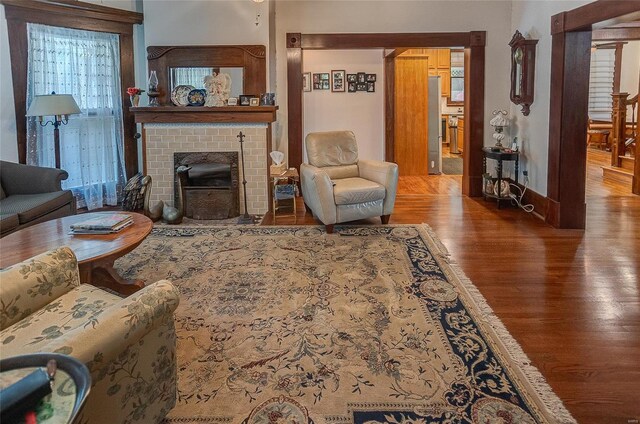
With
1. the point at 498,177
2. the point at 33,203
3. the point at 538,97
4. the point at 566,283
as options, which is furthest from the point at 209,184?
the point at 566,283

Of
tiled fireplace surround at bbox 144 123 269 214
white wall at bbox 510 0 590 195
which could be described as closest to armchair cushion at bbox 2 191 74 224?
tiled fireplace surround at bbox 144 123 269 214

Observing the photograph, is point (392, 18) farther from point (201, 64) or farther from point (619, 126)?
point (619, 126)

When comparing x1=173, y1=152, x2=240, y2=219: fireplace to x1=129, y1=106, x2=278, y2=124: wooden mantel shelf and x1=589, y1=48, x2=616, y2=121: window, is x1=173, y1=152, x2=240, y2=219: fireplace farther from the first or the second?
x1=589, y1=48, x2=616, y2=121: window

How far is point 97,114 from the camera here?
648 cm

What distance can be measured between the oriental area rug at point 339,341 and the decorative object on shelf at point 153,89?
2.31 m

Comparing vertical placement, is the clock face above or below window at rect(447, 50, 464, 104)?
below

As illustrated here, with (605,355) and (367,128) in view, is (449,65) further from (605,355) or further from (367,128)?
(605,355)

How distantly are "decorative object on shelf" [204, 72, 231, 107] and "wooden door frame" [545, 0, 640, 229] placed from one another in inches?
138

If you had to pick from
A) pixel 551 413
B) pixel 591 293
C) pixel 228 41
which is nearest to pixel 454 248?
pixel 591 293

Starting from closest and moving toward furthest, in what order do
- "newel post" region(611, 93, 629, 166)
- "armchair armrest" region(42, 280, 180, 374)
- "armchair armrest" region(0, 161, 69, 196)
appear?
1. "armchair armrest" region(42, 280, 180, 374)
2. "armchair armrest" region(0, 161, 69, 196)
3. "newel post" region(611, 93, 629, 166)

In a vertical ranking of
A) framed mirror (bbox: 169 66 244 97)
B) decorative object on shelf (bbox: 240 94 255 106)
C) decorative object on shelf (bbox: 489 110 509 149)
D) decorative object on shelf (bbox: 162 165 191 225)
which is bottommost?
decorative object on shelf (bbox: 162 165 191 225)

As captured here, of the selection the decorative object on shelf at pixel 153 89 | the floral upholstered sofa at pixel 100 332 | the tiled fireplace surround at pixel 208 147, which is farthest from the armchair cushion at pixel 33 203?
the floral upholstered sofa at pixel 100 332

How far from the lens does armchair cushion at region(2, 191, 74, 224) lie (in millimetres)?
4488

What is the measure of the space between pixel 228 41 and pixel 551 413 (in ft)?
17.8
